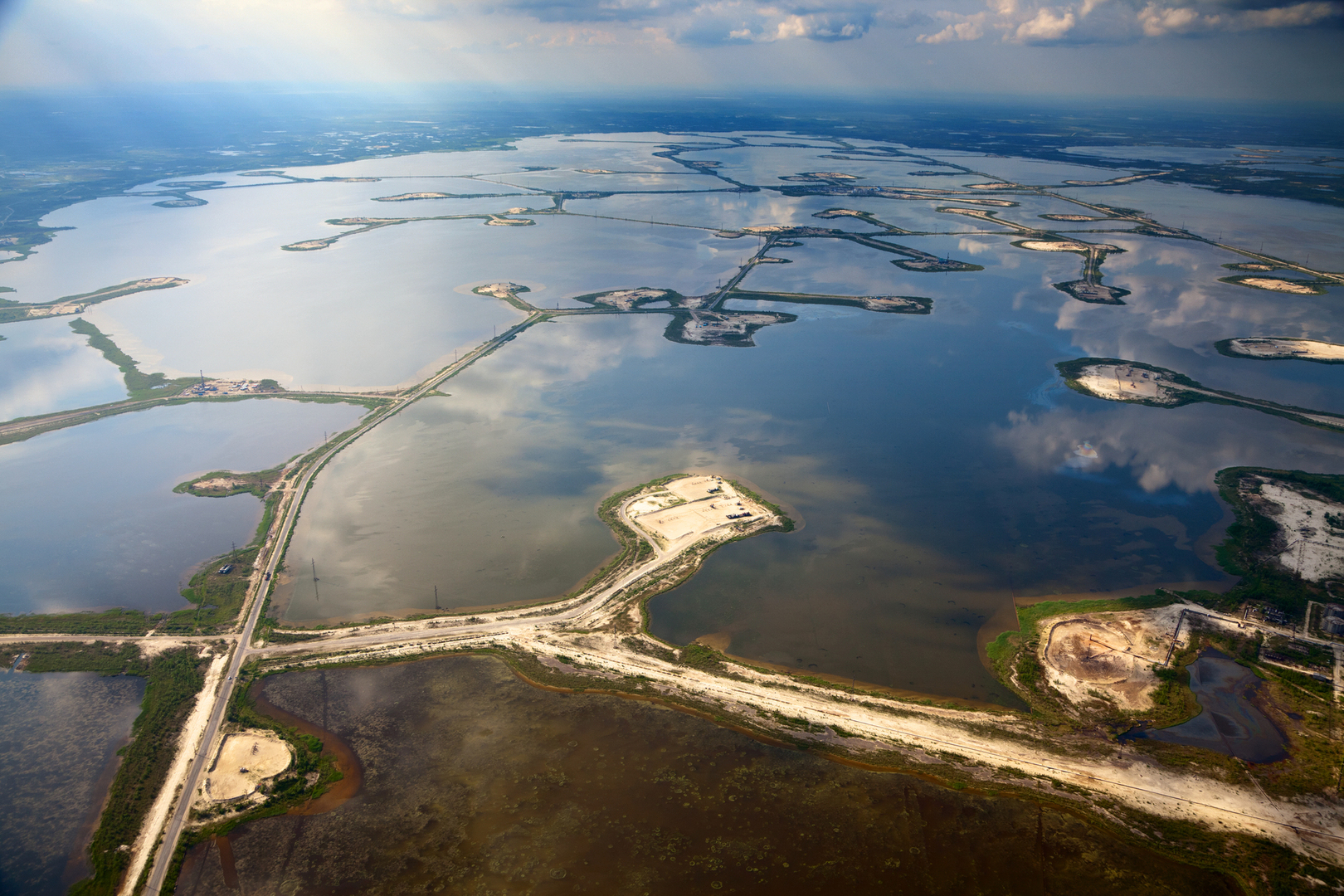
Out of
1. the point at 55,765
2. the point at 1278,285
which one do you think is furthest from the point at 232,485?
the point at 1278,285

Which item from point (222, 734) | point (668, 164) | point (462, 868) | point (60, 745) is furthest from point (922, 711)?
point (668, 164)

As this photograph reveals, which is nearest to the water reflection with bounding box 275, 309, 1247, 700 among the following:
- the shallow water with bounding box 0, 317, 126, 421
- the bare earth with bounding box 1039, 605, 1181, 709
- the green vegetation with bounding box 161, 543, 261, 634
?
the green vegetation with bounding box 161, 543, 261, 634

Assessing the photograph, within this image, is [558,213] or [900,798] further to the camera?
[558,213]

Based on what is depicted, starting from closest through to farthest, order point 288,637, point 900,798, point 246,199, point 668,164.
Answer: point 900,798 → point 288,637 → point 246,199 → point 668,164

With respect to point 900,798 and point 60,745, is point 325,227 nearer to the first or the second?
point 60,745

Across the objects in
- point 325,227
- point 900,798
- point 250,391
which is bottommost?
point 900,798

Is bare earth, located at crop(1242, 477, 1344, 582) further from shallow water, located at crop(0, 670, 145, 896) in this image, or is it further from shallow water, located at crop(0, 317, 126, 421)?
shallow water, located at crop(0, 317, 126, 421)
